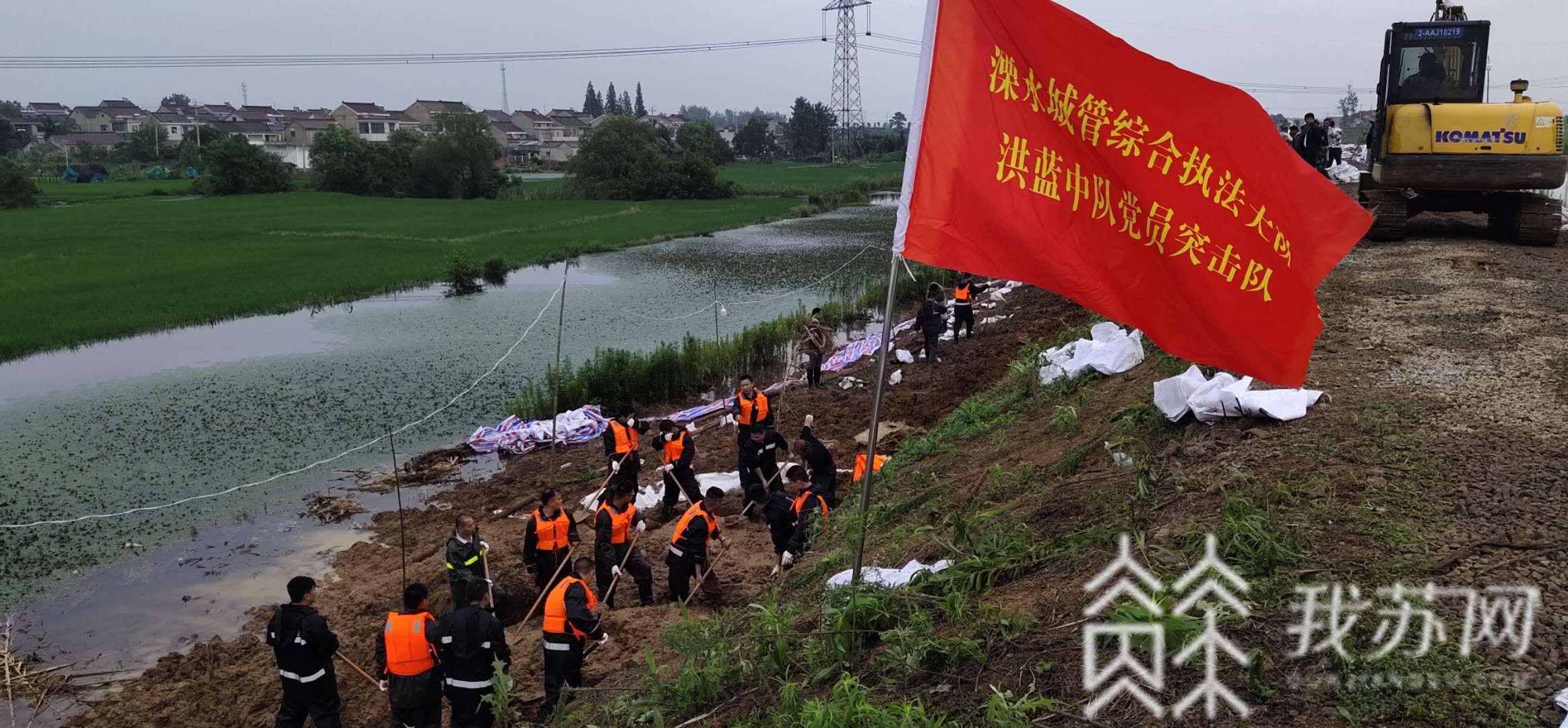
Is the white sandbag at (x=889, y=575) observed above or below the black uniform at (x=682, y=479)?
above

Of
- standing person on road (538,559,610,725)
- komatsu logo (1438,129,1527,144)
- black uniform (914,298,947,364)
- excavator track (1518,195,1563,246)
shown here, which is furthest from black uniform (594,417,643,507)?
excavator track (1518,195,1563,246)

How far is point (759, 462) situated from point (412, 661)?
4.99 metres

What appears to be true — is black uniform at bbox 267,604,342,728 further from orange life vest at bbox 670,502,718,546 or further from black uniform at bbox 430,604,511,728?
orange life vest at bbox 670,502,718,546

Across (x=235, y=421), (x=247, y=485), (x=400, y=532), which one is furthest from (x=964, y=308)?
(x=235, y=421)

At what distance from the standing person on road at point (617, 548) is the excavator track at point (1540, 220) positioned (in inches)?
542

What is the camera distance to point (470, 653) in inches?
253

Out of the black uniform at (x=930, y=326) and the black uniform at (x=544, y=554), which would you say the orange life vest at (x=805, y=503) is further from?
the black uniform at (x=930, y=326)

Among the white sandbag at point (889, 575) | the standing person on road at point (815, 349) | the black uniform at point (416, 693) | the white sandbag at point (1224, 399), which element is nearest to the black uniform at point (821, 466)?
the white sandbag at point (889, 575)

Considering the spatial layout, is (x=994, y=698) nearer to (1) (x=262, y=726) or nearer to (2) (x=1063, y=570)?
(2) (x=1063, y=570)

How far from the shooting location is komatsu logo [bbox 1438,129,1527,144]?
527 inches

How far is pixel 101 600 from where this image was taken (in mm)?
9914

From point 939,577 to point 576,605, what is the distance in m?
2.62

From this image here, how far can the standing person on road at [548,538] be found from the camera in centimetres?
881

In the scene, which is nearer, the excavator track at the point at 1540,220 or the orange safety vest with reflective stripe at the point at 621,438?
the orange safety vest with reflective stripe at the point at 621,438
